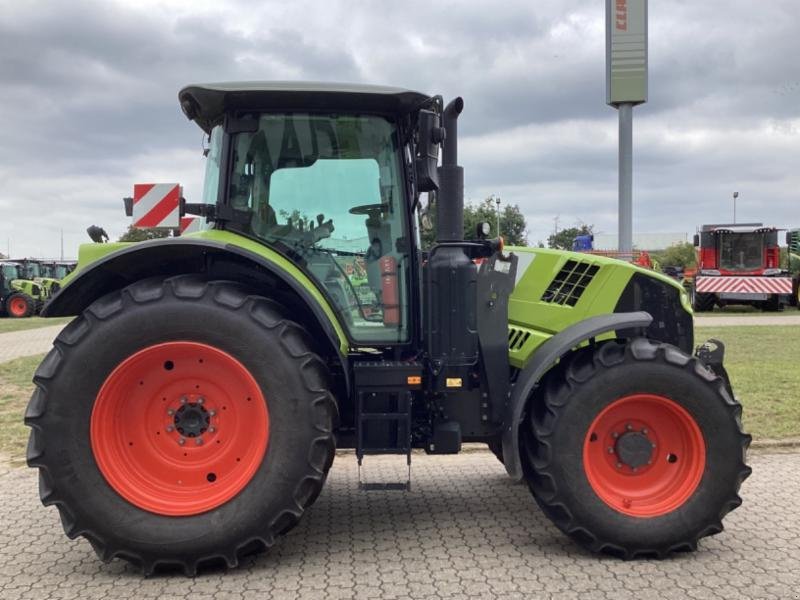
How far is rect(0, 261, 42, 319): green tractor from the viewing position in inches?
1018

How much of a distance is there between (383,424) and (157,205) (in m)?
3.00

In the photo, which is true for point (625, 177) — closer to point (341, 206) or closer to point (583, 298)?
point (583, 298)

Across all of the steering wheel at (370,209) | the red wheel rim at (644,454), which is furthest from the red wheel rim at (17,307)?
the red wheel rim at (644,454)

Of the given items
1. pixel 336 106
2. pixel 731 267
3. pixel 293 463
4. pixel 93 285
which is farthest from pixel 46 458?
pixel 731 267

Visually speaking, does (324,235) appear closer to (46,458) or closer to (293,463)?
(293,463)

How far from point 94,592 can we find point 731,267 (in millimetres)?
21927

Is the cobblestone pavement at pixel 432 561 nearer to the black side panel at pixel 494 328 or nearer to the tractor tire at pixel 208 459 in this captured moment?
the tractor tire at pixel 208 459

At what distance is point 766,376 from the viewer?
8.60 metres

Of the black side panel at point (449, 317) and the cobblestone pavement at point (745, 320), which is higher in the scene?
the black side panel at point (449, 317)

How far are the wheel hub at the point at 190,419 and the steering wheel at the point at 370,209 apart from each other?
50.2 inches

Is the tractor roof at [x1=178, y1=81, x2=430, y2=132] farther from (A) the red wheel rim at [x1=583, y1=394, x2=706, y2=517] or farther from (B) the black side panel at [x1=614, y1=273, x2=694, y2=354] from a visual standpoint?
(A) the red wheel rim at [x1=583, y1=394, x2=706, y2=517]

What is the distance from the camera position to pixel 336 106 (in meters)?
3.71

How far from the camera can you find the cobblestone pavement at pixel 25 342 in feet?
43.6

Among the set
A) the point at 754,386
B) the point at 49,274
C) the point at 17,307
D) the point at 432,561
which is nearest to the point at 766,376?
the point at 754,386
